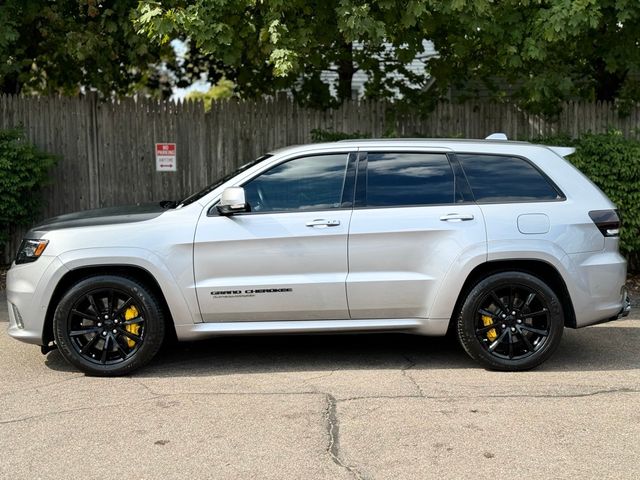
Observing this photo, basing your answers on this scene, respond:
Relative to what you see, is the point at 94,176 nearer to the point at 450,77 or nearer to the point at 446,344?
the point at 450,77

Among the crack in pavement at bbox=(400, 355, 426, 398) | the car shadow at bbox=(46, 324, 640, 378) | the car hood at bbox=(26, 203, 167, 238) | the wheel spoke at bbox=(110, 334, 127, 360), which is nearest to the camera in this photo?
the crack in pavement at bbox=(400, 355, 426, 398)

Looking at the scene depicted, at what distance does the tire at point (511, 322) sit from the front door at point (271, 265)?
3.35ft

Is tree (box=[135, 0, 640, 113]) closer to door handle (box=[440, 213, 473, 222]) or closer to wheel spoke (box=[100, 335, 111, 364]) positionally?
door handle (box=[440, 213, 473, 222])

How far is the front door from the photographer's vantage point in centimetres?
621

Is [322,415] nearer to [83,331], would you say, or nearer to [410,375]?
[410,375]

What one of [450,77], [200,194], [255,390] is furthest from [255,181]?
[450,77]

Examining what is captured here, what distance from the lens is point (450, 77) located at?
38.1 ft

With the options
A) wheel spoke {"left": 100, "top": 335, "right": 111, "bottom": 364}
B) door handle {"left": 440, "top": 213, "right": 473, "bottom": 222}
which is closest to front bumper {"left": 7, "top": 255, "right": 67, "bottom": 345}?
wheel spoke {"left": 100, "top": 335, "right": 111, "bottom": 364}

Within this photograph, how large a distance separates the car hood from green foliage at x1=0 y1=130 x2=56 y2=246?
3.50m

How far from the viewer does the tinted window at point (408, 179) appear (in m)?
6.40

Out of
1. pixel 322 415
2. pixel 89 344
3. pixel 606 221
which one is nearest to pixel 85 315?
pixel 89 344

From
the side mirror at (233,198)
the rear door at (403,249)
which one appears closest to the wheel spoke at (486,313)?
the rear door at (403,249)

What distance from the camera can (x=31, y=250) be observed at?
249 inches

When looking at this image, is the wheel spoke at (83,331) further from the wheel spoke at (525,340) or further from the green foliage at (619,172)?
the green foliage at (619,172)
